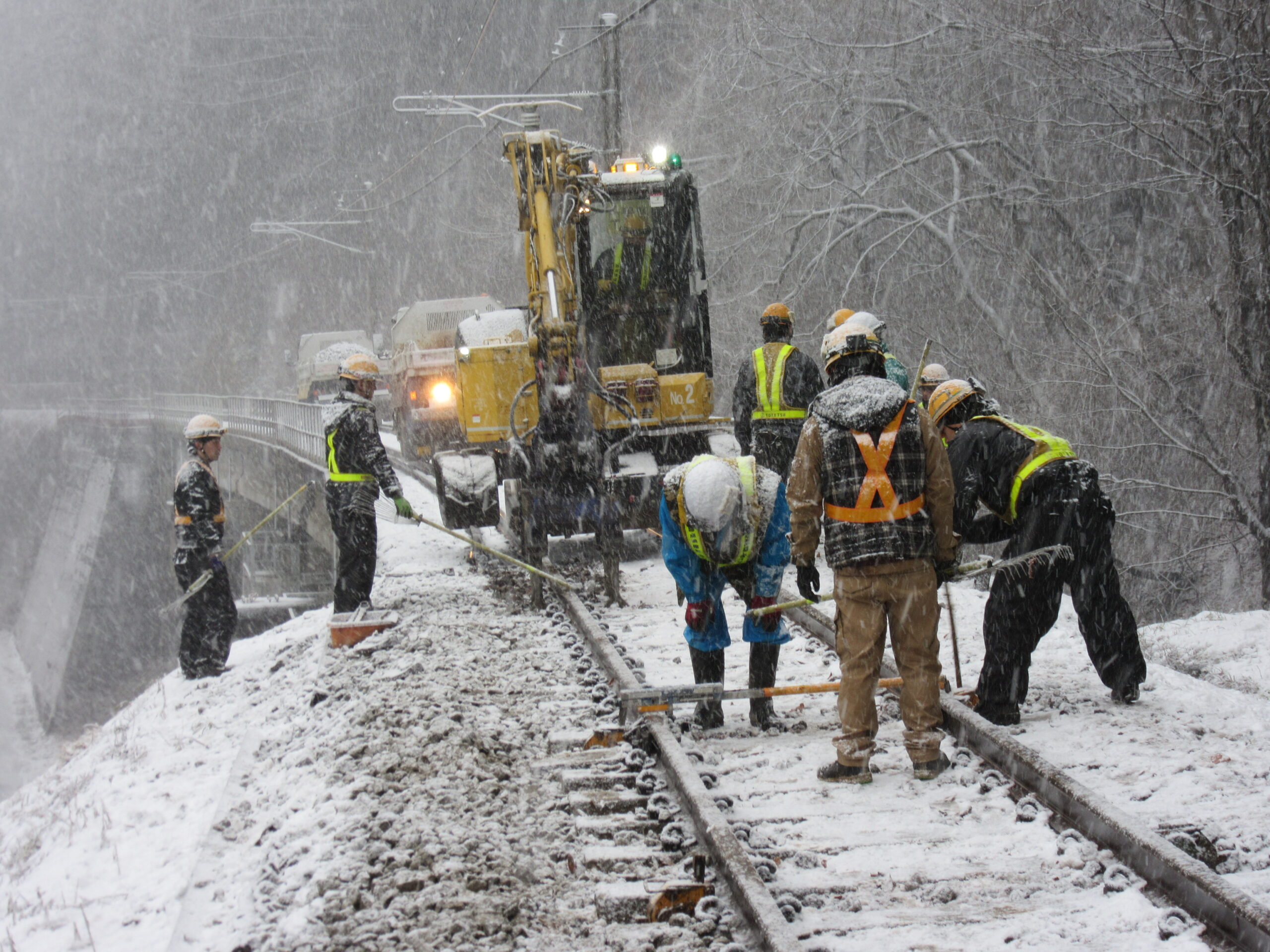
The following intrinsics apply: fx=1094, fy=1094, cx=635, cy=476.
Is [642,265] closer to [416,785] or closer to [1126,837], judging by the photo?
[416,785]

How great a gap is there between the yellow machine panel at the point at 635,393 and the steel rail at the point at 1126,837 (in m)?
5.40

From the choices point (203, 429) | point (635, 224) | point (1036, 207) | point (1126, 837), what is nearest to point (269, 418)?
point (635, 224)

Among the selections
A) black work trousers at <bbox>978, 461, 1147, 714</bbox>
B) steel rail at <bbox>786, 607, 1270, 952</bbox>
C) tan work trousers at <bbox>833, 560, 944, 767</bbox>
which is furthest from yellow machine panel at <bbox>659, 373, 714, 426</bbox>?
tan work trousers at <bbox>833, 560, 944, 767</bbox>

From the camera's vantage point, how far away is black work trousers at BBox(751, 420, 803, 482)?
841 centimetres

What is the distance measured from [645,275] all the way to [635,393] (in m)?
1.32

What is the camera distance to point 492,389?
10.0 m

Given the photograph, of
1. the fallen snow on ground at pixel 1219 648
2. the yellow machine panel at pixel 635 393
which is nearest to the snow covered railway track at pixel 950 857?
the fallen snow on ground at pixel 1219 648

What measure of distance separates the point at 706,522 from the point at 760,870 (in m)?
1.63

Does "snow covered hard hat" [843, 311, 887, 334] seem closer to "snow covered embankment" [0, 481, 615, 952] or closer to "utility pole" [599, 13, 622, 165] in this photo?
"snow covered embankment" [0, 481, 615, 952]

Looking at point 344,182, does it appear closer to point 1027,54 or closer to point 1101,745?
point 1027,54

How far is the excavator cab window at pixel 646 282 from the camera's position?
415 inches

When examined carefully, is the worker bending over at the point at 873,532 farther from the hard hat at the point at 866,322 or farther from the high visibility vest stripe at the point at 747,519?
the high visibility vest stripe at the point at 747,519

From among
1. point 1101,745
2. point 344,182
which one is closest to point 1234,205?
point 1101,745

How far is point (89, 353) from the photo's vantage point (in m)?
70.2
